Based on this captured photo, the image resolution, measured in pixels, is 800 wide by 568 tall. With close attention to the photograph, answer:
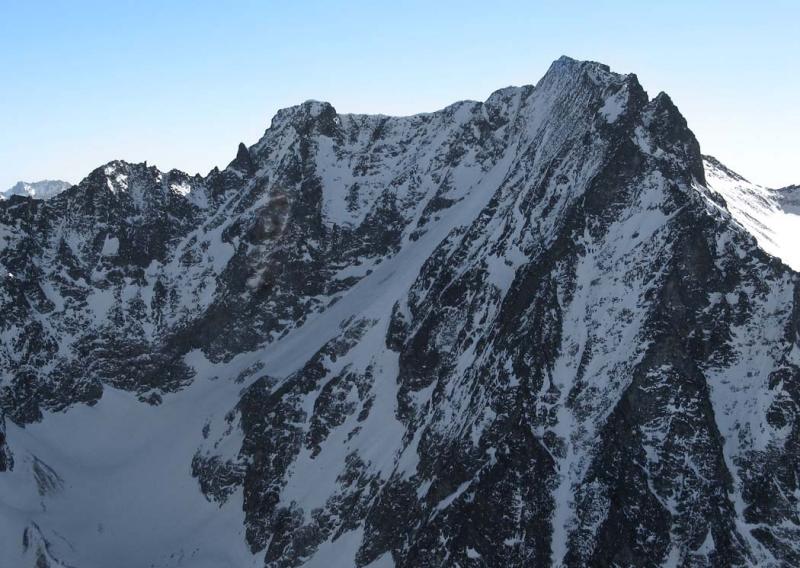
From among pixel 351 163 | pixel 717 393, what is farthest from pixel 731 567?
pixel 351 163

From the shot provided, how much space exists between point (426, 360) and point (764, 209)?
55836 millimetres

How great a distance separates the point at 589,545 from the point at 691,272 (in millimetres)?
32897

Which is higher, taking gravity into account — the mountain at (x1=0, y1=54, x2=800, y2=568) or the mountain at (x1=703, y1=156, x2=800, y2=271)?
the mountain at (x1=703, y1=156, x2=800, y2=271)

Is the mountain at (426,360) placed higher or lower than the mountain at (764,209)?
lower

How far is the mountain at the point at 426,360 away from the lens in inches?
3597

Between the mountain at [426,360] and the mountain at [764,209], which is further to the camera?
the mountain at [764,209]

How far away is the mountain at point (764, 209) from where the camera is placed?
108 m

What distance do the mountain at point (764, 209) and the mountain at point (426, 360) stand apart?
3.09 m

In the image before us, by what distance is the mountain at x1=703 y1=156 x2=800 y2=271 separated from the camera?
108 meters

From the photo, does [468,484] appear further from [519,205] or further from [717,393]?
[519,205]

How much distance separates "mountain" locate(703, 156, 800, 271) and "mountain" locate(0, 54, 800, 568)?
3.09 meters

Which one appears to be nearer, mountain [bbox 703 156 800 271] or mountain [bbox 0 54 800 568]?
mountain [bbox 0 54 800 568]

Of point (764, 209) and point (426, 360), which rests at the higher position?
point (764, 209)

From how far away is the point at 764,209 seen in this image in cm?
12912
